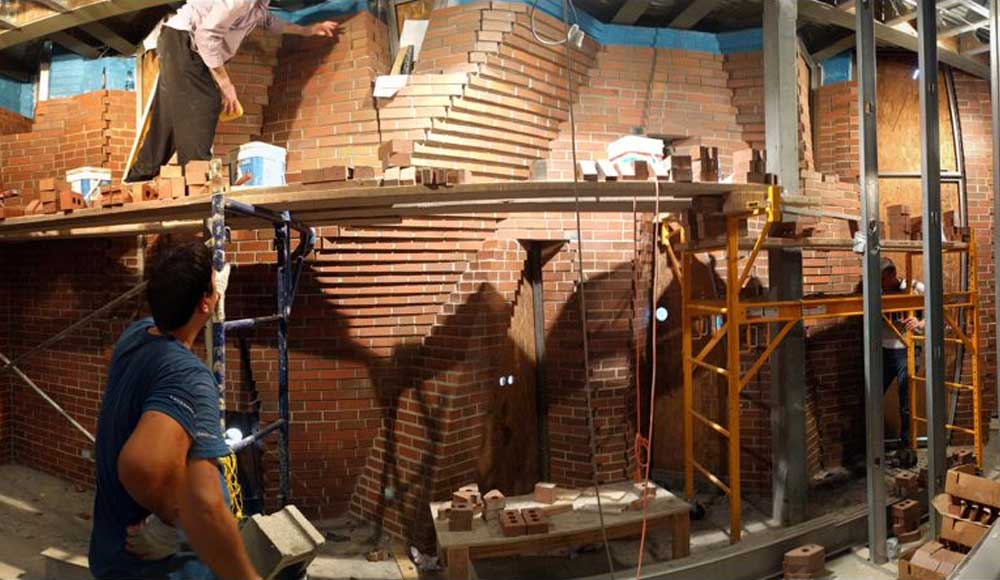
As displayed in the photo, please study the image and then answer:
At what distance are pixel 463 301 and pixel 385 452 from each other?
1.44 metres

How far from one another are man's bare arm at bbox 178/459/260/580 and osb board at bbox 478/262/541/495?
342cm

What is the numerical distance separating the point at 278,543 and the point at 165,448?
0.86m

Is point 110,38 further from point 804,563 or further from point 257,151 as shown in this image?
point 804,563

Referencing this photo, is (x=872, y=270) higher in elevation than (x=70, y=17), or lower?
lower

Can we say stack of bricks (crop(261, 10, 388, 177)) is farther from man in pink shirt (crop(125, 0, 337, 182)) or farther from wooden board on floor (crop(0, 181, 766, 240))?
wooden board on floor (crop(0, 181, 766, 240))

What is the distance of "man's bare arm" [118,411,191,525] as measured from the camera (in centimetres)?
162

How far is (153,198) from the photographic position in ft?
11.7

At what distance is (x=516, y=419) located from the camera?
5324 millimetres

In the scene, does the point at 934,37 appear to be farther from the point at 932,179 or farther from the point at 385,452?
the point at 385,452

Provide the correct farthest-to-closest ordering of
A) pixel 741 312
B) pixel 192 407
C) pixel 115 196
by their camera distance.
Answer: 1. pixel 741 312
2. pixel 115 196
3. pixel 192 407

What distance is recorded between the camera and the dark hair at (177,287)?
188 cm

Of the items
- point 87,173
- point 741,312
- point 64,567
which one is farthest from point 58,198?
point 741,312

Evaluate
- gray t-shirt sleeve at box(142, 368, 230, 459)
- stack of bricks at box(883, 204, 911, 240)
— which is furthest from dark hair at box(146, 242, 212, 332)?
stack of bricks at box(883, 204, 911, 240)

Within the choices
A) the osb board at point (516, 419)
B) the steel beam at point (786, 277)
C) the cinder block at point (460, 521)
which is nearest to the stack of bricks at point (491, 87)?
the osb board at point (516, 419)
